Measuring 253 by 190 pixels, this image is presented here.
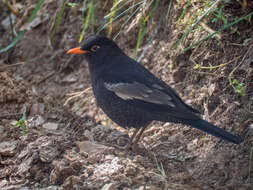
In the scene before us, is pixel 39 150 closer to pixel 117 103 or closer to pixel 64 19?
pixel 117 103

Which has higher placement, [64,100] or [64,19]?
[64,19]

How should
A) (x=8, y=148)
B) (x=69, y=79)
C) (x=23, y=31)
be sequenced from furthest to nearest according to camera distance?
(x=69, y=79) < (x=23, y=31) < (x=8, y=148)

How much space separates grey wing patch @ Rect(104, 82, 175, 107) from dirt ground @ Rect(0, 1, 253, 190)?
501 millimetres

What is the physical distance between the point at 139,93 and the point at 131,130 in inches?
35.0

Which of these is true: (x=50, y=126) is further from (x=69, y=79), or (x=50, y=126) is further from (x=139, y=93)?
(x=69, y=79)

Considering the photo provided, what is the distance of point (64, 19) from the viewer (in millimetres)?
5734

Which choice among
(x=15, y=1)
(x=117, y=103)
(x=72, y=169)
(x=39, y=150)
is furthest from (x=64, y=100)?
(x=15, y=1)

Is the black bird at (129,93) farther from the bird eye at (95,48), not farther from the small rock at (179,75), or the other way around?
the small rock at (179,75)

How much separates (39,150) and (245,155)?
6.14ft

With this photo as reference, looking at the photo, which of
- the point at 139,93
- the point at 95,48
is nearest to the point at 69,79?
the point at 95,48

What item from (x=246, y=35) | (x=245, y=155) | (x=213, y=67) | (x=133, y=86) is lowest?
(x=245, y=155)

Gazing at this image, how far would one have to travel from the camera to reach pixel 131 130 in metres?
4.34

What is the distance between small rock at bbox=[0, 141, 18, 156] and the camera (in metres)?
3.28

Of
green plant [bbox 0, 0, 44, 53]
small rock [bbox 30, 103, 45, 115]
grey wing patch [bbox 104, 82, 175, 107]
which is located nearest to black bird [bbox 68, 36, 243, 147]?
grey wing patch [bbox 104, 82, 175, 107]
